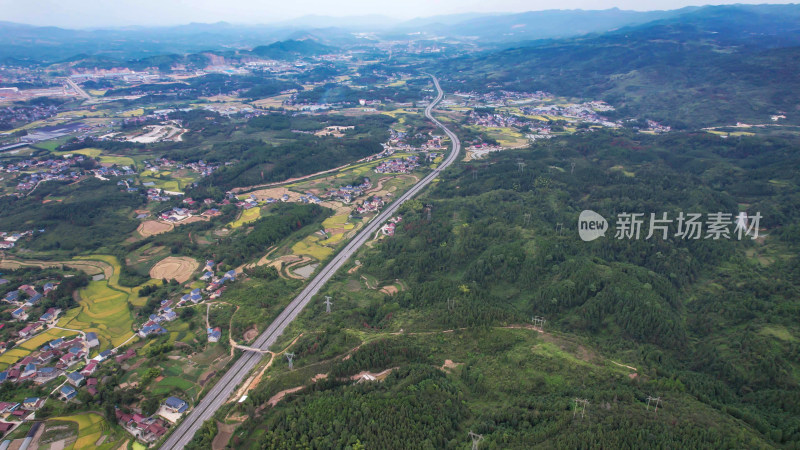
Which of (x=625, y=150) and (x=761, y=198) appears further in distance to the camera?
(x=625, y=150)

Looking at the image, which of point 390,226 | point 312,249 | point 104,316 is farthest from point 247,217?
point 104,316

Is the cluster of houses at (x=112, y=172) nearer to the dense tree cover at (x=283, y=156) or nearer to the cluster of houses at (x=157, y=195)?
the cluster of houses at (x=157, y=195)

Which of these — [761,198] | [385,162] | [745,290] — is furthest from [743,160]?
[385,162]

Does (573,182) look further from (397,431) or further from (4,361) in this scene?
(4,361)

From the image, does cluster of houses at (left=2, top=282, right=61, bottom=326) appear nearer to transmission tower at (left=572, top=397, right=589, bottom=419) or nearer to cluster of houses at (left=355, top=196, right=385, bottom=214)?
cluster of houses at (left=355, top=196, right=385, bottom=214)

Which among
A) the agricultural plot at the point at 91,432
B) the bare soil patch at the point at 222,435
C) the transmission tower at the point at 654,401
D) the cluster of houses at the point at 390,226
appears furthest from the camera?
the cluster of houses at the point at 390,226

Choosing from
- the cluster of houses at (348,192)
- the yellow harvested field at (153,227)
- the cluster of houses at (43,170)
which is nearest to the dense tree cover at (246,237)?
the yellow harvested field at (153,227)
